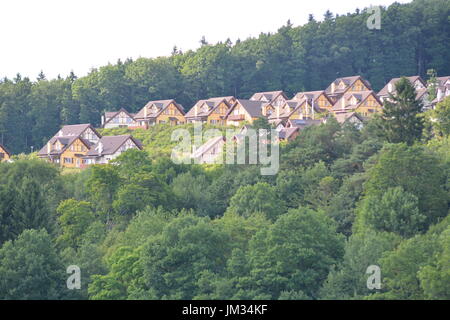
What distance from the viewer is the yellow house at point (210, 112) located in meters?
77.1

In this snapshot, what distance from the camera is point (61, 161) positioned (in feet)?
233

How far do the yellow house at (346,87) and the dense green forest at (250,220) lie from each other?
1443 centimetres

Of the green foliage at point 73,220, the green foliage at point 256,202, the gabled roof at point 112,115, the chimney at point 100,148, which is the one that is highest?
the gabled roof at point 112,115

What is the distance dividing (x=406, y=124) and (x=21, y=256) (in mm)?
22230

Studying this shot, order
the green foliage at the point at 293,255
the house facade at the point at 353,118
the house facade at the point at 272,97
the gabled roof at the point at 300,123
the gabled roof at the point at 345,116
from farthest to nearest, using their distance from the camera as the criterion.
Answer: the house facade at the point at 272,97
the gabled roof at the point at 300,123
the gabled roof at the point at 345,116
the house facade at the point at 353,118
the green foliage at the point at 293,255

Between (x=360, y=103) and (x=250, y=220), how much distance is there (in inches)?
1159

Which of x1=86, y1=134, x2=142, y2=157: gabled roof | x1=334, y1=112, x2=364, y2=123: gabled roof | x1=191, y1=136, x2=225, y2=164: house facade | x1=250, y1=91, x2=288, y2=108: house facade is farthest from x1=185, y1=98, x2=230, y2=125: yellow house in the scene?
x1=191, y1=136, x2=225, y2=164: house facade

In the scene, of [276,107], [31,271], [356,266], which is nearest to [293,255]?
[356,266]

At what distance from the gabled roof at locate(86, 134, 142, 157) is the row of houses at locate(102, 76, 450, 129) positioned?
8.31 meters

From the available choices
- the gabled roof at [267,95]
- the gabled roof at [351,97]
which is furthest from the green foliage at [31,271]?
the gabled roof at [267,95]

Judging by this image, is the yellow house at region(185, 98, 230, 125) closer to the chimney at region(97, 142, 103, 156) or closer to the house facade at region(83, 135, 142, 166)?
the house facade at region(83, 135, 142, 166)

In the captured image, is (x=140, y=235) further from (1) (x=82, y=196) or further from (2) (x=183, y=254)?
(1) (x=82, y=196)

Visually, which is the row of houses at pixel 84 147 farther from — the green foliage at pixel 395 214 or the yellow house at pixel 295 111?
the green foliage at pixel 395 214
